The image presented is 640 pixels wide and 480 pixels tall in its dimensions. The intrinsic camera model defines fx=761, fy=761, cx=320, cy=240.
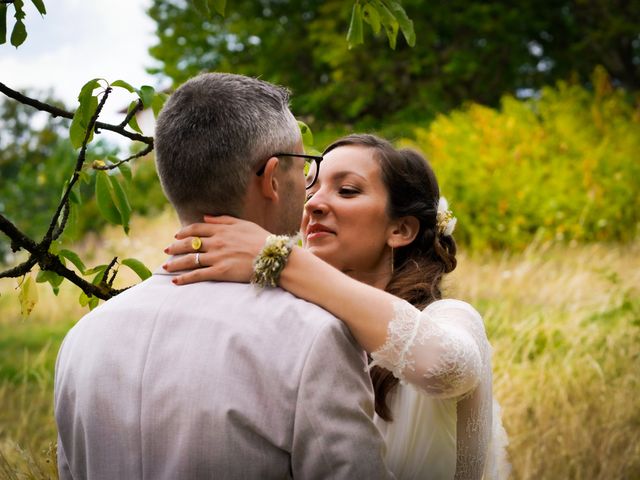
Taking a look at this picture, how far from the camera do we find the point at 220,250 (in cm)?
183

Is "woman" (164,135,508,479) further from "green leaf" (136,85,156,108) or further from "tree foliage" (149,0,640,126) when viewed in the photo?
"tree foliage" (149,0,640,126)

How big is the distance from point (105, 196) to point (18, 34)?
0.57 meters

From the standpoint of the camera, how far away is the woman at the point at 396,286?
6.15 feet

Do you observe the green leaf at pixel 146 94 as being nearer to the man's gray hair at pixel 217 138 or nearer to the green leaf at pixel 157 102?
the green leaf at pixel 157 102

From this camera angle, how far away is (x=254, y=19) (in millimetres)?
17672

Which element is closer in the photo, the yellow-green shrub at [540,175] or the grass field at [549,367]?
the grass field at [549,367]

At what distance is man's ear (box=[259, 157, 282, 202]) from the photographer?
180 centimetres

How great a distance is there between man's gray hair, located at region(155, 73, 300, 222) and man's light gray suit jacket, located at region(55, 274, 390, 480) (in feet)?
0.75

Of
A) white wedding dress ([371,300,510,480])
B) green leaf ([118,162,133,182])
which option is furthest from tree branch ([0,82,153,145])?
white wedding dress ([371,300,510,480])

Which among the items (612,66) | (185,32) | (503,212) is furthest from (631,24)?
(185,32)

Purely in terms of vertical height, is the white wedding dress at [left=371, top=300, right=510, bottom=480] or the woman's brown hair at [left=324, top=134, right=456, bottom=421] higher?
the woman's brown hair at [left=324, top=134, right=456, bottom=421]

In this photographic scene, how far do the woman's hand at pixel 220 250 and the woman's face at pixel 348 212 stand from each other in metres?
1.13

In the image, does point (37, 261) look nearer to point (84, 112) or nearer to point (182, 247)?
point (84, 112)

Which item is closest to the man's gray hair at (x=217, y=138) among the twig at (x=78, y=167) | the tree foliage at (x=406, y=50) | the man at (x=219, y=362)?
the man at (x=219, y=362)
